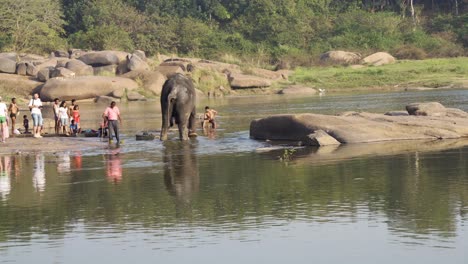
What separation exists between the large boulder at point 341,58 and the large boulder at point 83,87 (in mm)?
17892

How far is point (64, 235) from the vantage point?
14.0 meters

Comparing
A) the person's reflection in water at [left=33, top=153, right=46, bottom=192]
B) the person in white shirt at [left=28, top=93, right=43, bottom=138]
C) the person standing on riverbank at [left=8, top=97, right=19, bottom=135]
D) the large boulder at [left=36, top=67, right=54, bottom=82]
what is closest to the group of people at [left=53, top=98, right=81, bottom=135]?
the person standing on riverbank at [left=8, top=97, right=19, bottom=135]

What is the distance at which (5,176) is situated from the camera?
2116 centimetres

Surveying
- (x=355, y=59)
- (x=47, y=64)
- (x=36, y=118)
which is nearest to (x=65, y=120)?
(x=36, y=118)

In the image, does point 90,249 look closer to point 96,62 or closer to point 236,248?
point 236,248

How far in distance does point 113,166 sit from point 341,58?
163 feet

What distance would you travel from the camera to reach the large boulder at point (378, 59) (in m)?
69.5

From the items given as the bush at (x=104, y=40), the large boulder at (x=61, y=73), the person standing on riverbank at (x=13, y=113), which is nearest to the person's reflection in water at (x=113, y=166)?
the person standing on riverbank at (x=13, y=113)

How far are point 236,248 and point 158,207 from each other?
143 inches

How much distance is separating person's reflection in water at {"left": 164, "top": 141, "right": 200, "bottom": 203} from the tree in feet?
148

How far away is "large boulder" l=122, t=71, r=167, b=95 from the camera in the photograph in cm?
5858

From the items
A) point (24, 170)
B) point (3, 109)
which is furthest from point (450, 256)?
point (3, 109)

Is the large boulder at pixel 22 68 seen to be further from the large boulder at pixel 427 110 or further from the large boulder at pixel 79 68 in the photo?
the large boulder at pixel 427 110

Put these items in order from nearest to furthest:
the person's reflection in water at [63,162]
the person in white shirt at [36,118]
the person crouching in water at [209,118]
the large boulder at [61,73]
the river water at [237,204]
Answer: the river water at [237,204], the person's reflection in water at [63,162], the person in white shirt at [36,118], the person crouching in water at [209,118], the large boulder at [61,73]
